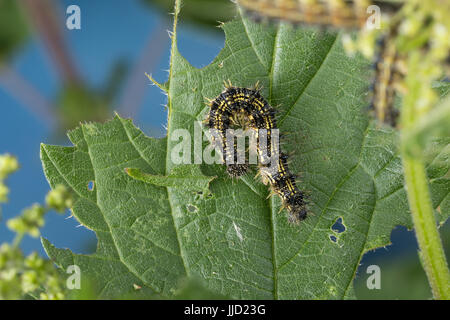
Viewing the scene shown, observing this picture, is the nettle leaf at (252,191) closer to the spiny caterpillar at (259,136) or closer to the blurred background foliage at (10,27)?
the spiny caterpillar at (259,136)

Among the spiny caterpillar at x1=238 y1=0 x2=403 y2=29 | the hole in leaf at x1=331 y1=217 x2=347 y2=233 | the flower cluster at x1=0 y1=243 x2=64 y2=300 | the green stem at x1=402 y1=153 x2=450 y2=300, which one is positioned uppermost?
the spiny caterpillar at x1=238 y1=0 x2=403 y2=29

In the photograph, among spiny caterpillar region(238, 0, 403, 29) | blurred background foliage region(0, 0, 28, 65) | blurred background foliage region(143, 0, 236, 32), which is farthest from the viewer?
blurred background foliage region(0, 0, 28, 65)

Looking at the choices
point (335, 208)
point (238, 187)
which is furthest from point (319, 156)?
point (238, 187)

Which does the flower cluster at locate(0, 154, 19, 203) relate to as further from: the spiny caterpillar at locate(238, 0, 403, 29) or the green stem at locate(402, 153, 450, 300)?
the green stem at locate(402, 153, 450, 300)

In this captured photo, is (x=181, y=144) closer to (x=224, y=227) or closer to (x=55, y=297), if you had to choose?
(x=224, y=227)

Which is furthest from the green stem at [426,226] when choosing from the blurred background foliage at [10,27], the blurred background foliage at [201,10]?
the blurred background foliage at [10,27]

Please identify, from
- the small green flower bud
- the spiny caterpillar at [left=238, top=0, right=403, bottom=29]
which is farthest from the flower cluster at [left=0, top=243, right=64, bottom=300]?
the spiny caterpillar at [left=238, top=0, right=403, bottom=29]
